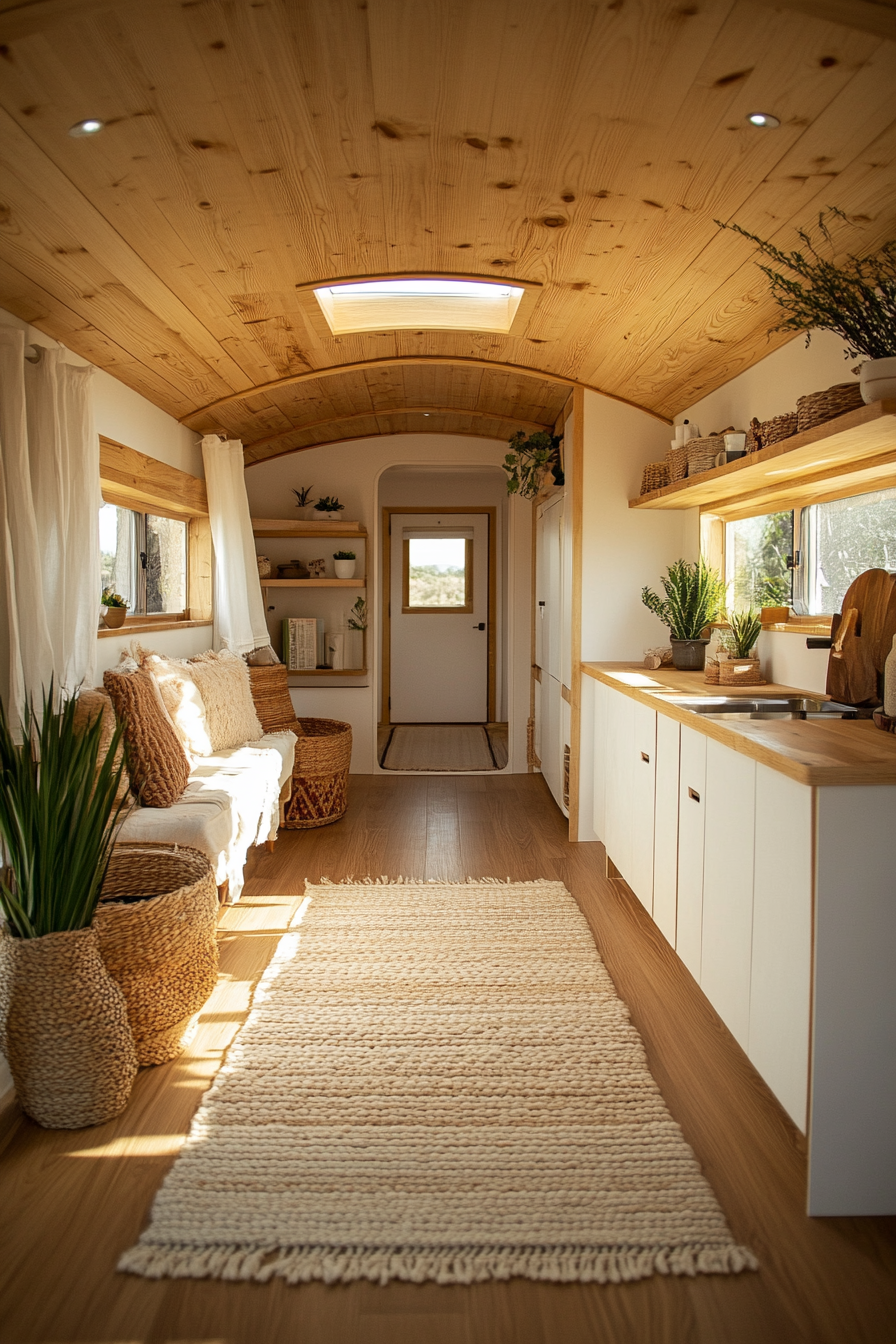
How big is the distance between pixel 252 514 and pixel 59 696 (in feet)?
11.5

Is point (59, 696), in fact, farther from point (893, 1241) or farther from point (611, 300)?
point (893, 1241)

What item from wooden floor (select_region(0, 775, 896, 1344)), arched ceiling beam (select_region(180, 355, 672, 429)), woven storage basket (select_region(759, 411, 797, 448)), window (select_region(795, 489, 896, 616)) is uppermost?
arched ceiling beam (select_region(180, 355, 672, 429))

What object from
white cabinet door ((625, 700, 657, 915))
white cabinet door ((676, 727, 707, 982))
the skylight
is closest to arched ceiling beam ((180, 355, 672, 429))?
the skylight

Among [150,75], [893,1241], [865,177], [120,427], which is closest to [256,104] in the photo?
[150,75]

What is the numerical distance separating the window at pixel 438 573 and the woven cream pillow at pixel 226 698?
3705 millimetres

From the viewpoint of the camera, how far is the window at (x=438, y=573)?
27.1 ft

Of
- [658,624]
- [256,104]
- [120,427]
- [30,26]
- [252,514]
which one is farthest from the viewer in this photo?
[252,514]

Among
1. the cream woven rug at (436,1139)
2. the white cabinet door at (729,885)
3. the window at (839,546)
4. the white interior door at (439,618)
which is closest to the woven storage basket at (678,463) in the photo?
the window at (839,546)

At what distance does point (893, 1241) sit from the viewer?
1.67 metres

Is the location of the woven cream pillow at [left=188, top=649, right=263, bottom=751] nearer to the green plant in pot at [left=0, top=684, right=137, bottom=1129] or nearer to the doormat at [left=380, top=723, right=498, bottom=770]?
the doormat at [left=380, top=723, right=498, bottom=770]

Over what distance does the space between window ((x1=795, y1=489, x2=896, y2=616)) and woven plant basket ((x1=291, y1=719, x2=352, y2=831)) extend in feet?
7.89

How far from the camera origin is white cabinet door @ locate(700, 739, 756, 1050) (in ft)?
6.64

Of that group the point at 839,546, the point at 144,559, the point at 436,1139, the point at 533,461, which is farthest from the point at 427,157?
the point at 533,461

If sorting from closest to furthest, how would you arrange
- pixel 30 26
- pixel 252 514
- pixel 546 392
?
pixel 30 26, pixel 546 392, pixel 252 514
